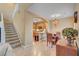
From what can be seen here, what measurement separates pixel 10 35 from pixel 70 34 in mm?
1036

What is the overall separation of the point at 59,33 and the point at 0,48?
1049mm

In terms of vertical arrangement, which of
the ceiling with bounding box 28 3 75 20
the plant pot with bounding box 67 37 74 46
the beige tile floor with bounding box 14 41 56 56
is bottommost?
the beige tile floor with bounding box 14 41 56 56

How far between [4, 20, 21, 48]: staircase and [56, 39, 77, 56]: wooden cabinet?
0.69m

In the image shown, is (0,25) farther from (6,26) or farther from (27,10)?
(27,10)

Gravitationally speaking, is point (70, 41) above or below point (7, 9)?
below

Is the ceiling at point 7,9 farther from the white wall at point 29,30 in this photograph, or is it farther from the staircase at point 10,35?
the white wall at point 29,30

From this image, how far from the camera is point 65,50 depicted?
2.32 m

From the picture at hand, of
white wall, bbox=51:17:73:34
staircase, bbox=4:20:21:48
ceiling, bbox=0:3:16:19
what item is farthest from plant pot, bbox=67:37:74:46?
ceiling, bbox=0:3:16:19

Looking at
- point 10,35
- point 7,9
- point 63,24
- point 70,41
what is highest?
point 7,9

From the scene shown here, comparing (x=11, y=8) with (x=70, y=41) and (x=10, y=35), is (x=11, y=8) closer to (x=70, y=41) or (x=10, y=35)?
(x=10, y=35)

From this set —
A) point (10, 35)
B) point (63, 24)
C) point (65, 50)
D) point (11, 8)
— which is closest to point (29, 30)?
point (10, 35)

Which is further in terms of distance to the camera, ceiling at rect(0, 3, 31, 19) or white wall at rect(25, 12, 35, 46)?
white wall at rect(25, 12, 35, 46)

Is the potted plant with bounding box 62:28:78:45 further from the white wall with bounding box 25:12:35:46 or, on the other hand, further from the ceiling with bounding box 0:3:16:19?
the ceiling with bounding box 0:3:16:19

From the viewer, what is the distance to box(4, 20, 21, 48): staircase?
2387 millimetres
